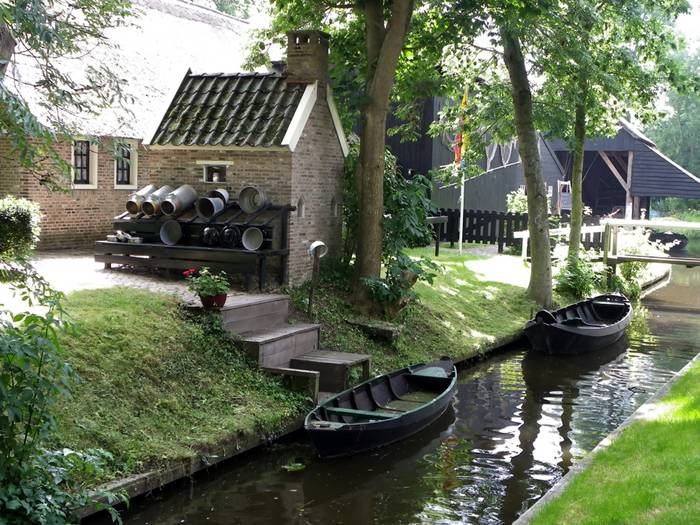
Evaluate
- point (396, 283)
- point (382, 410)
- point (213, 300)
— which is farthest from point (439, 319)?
point (213, 300)

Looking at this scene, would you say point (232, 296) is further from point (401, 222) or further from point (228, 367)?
point (401, 222)

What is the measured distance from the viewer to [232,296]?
15195mm

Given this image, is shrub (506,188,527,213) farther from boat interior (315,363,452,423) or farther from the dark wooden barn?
boat interior (315,363,452,423)

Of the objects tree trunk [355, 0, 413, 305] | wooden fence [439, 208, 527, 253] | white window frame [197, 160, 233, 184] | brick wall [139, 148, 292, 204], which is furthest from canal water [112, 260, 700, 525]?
wooden fence [439, 208, 527, 253]

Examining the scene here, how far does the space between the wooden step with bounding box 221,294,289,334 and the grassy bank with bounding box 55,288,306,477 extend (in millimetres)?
484

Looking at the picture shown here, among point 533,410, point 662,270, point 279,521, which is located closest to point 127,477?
point 279,521

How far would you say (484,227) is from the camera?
33.1m

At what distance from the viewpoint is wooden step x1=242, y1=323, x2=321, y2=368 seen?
535 inches

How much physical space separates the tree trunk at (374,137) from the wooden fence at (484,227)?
573 inches

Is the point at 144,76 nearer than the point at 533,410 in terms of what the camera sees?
No

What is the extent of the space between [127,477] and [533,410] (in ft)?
25.1

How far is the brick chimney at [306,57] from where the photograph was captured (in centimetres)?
1733

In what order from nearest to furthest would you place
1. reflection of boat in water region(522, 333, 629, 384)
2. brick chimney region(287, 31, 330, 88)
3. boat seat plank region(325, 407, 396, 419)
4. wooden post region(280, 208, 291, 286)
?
boat seat plank region(325, 407, 396, 419)
wooden post region(280, 208, 291, 286)
brick chimney region(287, 31, 330, 88)
reflection of boat in water region(522, 333, 629, 384)

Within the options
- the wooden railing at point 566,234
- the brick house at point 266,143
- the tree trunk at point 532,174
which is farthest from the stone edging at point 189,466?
the wooden railing at point 566,234
